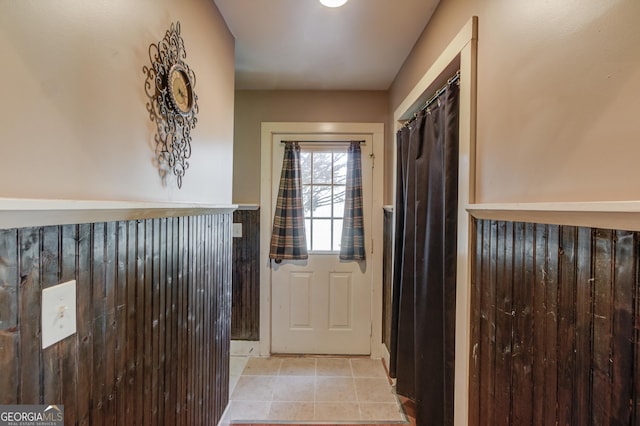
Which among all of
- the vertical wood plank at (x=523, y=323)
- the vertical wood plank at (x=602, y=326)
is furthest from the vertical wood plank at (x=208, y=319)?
the vertical wood plank at (x=602, y=326)

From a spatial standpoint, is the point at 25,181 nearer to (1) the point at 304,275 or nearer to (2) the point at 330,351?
(1) the point at 304,275

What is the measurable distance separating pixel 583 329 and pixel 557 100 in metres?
0.57

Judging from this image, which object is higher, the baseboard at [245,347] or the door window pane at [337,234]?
the door window pane at [337,234]

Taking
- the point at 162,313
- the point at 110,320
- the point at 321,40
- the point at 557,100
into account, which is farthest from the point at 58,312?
the point at 321,40

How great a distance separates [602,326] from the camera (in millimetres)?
620

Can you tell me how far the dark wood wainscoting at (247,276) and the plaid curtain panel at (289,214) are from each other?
6.6 inches

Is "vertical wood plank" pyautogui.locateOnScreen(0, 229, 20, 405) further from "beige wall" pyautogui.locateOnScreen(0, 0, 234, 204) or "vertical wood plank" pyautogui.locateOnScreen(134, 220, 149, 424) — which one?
"vertical wood plank" pyautogui.locateOnScreen(134, 220, 149, 424)

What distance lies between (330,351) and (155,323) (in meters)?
1.88

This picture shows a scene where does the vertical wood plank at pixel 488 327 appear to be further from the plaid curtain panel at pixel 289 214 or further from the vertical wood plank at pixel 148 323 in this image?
the plaid curtain panel at pixel 289 214

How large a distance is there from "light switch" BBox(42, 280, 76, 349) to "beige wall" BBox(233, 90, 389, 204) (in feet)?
6.25

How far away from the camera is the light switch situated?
0.60 metres

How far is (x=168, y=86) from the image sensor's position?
103 centimetres

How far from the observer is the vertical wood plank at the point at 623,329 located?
0.57m

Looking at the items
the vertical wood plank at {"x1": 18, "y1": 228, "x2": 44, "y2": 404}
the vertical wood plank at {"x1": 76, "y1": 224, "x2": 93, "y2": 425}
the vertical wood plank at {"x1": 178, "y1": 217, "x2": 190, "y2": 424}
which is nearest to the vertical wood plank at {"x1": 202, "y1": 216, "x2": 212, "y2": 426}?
the vertical wood plank at {"x1": 178, "y1": 217, "x2": 190, "y2": 424}
